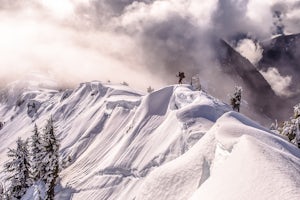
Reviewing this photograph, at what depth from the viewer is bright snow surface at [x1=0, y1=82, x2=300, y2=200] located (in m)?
14.3

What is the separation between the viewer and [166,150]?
4025 cm

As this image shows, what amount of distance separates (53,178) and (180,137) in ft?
55.7

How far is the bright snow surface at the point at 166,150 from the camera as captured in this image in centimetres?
1434

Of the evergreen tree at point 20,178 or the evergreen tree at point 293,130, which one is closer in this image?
the evergreen tree at point 293,130

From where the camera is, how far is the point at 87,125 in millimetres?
76688

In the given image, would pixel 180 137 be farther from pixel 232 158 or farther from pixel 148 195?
pixel 232 158

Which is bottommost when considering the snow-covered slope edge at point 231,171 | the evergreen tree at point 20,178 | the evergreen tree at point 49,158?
the evergreen tree at point 20,178

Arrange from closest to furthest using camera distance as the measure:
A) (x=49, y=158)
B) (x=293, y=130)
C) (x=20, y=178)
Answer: (x=293, y=130), (x=49, y=158), (x=20, y=178)

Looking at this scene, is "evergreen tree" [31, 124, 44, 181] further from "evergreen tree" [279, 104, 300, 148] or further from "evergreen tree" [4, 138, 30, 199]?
"evergreen tree" [279, 104, 300, 148]

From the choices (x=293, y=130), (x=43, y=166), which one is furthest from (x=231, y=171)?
(x=43, y=166)

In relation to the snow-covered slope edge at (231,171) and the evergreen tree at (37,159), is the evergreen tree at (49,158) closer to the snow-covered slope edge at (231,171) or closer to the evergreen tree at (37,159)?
the evergreen tree at (37,159)

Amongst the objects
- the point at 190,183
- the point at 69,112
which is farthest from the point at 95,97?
the point at 190,183

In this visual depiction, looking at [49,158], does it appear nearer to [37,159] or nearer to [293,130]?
[37,159]

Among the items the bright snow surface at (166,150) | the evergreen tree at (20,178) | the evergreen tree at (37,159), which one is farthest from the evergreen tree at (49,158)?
the evergreen tree at (20,178)
